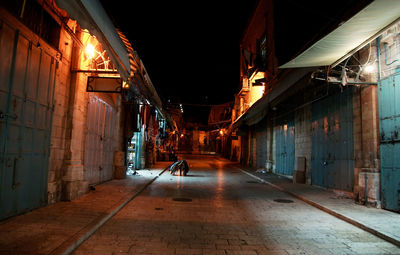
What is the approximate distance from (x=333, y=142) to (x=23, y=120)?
11.6 metres

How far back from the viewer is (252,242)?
504cm

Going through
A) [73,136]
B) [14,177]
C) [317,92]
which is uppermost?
[317,92]

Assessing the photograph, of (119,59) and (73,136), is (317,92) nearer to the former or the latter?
(119,59)

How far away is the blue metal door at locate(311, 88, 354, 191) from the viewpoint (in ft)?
33.9

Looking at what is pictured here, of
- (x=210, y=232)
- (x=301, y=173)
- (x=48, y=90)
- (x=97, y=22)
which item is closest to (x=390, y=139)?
(x=210, y=232)

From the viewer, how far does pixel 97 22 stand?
522cm

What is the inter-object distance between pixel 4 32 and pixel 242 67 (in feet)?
99.3

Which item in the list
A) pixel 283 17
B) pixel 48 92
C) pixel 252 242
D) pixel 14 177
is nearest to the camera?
pixel 252 242

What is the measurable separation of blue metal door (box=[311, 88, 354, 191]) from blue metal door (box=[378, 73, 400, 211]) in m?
1.93

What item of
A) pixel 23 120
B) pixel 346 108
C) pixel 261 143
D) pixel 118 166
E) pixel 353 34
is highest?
pixel 353 34

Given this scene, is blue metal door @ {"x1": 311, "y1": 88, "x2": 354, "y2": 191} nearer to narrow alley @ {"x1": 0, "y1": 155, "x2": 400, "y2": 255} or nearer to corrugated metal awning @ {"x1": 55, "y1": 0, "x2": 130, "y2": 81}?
narrow alley @ {"x1": 0, "y1": 155, "x2": 400, "y2": 255}

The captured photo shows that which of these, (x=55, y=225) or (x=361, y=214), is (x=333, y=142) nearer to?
(x=361, y=214)

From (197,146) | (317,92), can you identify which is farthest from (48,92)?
(197,146)

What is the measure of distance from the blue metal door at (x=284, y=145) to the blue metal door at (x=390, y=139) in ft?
27.1
